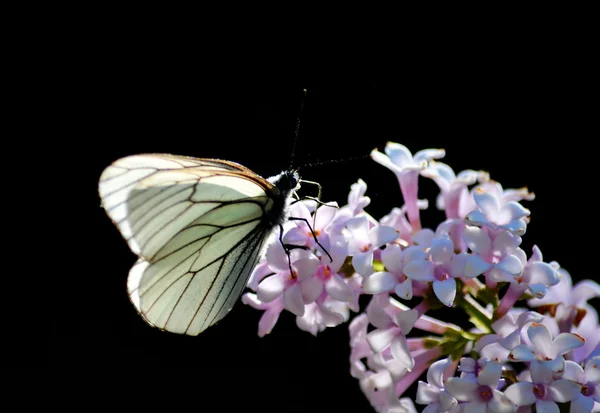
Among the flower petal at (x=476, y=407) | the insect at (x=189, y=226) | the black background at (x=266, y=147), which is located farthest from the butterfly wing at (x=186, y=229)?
the black background at (x=266, y=147)

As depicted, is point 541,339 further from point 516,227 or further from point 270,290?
point 270,290

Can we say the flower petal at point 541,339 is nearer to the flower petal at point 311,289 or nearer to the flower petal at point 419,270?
the flower petal at point 419,270

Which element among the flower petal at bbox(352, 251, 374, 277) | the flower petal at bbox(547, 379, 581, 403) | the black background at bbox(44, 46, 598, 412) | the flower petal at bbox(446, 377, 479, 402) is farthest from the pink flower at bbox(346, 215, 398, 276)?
the black background at bbox(44, 46, 598, 412)

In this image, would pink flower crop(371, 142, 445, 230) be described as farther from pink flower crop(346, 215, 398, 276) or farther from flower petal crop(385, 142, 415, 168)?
pink flower crop(346, 215, 398, 276)

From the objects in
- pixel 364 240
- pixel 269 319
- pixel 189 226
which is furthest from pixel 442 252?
pixel 189 226

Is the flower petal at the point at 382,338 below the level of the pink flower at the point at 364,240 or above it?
below

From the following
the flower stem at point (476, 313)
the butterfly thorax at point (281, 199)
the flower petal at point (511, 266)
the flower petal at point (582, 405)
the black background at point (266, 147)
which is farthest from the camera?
the black background at point (266, 147)
